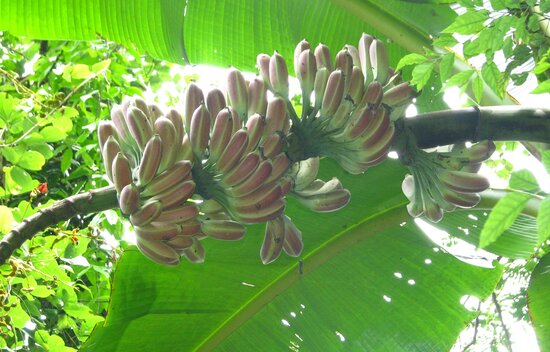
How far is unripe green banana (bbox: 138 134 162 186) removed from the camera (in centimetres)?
93

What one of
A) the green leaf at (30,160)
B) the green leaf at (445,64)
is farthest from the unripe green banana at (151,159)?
the green leaf at (30,160)

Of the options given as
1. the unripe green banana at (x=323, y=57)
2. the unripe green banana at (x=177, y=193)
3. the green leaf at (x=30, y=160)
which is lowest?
the unripe green banana at (x=177, y=193)

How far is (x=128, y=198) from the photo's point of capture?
0.88m

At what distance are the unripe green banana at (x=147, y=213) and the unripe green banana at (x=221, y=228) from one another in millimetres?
151

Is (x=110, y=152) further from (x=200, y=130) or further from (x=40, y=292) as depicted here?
(x=40, y=292)

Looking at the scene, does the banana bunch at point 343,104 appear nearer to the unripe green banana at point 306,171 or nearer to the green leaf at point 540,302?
the unripe green banana at point 306,171

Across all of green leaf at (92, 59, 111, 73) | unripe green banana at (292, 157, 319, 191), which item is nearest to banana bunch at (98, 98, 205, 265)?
unripe green banana at (292, 157, 319, 191)

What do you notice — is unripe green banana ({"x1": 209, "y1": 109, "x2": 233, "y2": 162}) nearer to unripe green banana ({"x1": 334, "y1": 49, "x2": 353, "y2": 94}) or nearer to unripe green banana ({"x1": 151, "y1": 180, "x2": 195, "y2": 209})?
unripe green banana ({"x1": 151, "y1": 180, "x2": 195, "y2": 209})

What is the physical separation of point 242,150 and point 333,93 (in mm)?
186

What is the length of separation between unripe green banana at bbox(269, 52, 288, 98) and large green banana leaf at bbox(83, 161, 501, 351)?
685 millimetres

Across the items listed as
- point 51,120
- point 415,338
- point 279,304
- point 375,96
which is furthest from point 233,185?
point 51,120

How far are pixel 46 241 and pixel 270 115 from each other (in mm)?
1444

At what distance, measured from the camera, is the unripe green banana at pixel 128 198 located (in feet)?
2.89

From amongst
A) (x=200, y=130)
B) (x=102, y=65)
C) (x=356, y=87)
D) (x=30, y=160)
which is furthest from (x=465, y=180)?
(x=102, y=65)
